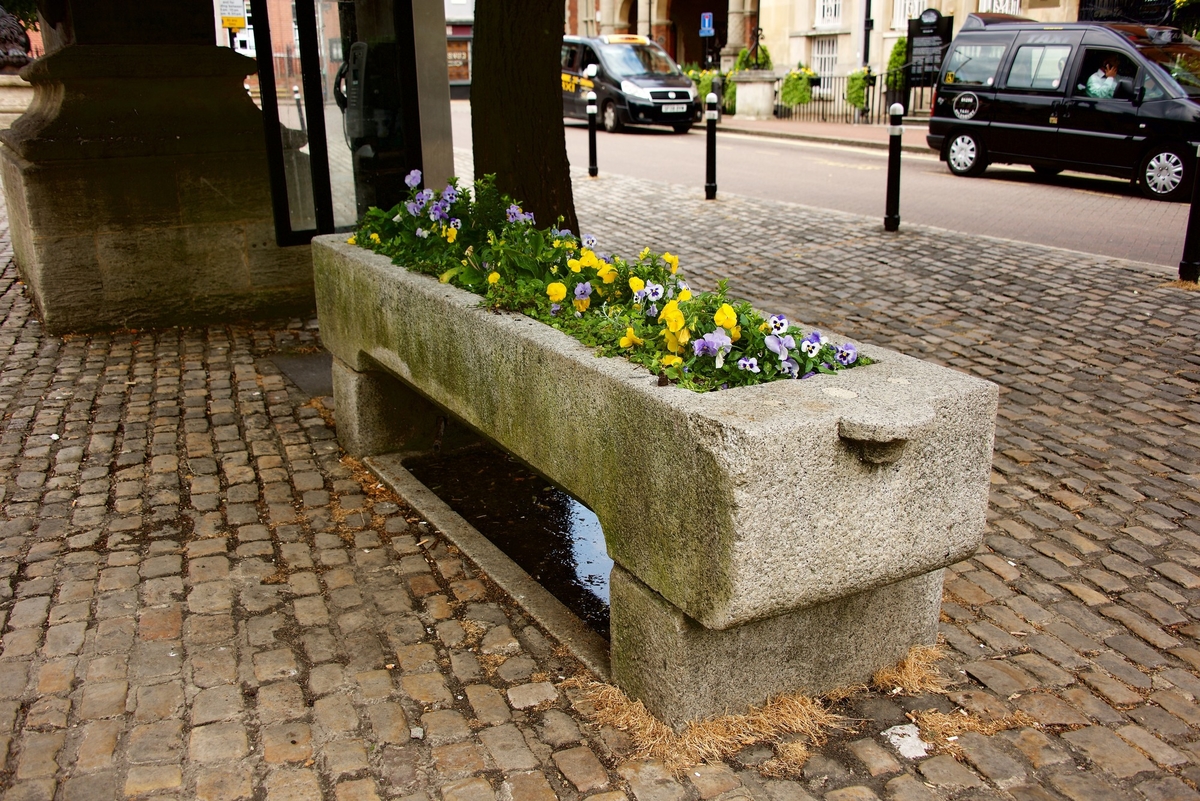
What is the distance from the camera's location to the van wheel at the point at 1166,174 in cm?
1238

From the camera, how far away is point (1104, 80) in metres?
13.2

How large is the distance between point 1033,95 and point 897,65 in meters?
11.8

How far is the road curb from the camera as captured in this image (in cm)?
1866

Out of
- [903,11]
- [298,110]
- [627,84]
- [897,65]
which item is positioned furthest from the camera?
[903,11]

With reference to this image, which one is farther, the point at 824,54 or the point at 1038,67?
the point at 824,54

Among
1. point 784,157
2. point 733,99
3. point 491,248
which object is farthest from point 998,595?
point 733,99

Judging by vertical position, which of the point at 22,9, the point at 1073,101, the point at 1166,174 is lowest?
the point at 1166,174

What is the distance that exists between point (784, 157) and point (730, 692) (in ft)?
53.6

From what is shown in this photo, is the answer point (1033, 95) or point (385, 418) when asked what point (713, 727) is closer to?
point (385, 418)

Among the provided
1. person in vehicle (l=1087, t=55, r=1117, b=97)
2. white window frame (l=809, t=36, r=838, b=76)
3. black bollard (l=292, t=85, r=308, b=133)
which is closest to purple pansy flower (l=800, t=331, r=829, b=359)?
black bollard (l=292, t=85, r=308, b=133)

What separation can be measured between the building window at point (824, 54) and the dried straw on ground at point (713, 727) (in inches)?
1047

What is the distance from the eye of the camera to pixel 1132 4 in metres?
22.1

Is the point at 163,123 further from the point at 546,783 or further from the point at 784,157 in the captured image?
the point at 784,157

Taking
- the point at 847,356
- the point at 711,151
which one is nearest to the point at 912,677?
the point at 847,356
